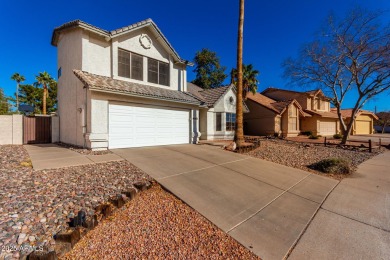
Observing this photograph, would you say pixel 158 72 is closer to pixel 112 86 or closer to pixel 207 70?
pixel 112 86

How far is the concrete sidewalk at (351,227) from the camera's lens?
8.70 feet

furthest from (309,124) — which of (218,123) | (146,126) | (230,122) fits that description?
(146,126)

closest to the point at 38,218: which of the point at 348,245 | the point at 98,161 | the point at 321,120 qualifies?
the point at 98,161

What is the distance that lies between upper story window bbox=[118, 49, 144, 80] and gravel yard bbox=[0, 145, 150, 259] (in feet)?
21.1

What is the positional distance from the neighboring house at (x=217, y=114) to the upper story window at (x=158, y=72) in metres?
2.96

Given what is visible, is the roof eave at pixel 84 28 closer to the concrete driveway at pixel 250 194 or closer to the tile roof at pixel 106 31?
the tile roof at pixel 106 31

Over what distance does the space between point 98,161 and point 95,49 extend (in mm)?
6473

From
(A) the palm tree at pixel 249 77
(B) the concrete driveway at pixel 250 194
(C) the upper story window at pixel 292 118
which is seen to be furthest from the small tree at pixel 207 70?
(B) the concrete driveway at pixel 250 194

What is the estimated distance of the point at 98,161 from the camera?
6.17m

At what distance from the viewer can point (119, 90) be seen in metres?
8.27

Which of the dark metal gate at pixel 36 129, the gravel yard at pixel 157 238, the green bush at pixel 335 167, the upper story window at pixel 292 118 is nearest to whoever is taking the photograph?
the gravel yard at pixel 157 238

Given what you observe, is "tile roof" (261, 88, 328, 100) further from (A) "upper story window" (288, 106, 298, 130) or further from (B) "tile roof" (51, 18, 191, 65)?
(B) "tile roof" (51, 18, 191, 65)

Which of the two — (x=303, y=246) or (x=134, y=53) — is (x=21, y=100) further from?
(x=303, y=246)

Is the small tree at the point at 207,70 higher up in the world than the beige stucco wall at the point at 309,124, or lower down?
higher up
